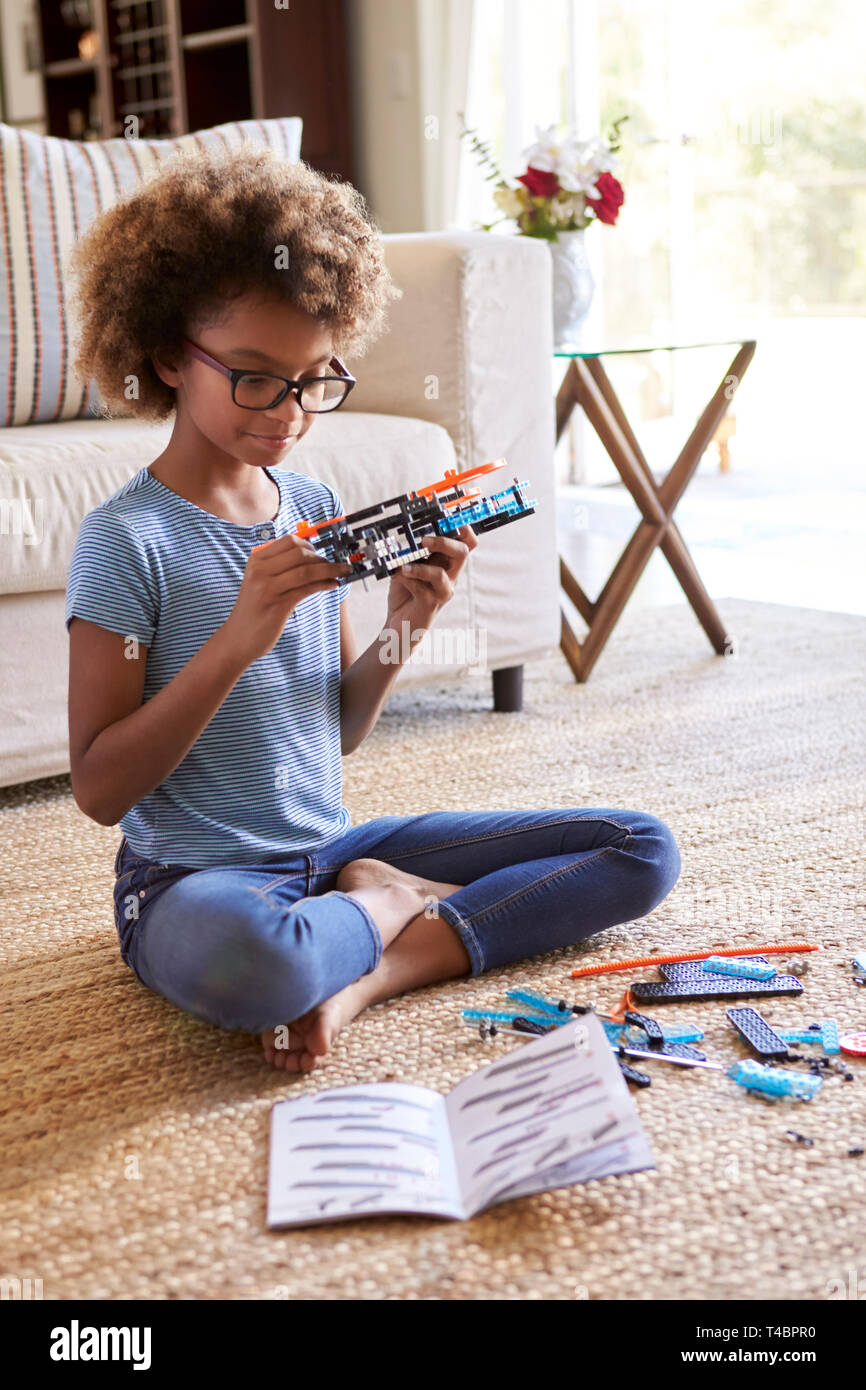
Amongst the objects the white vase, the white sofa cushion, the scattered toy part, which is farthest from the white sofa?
the scattered toy part

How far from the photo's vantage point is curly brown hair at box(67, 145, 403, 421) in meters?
1.11

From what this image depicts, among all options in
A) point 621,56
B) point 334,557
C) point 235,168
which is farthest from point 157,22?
point 334,557

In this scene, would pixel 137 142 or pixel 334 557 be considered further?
pixel 137 142

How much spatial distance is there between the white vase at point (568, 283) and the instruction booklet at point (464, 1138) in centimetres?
156

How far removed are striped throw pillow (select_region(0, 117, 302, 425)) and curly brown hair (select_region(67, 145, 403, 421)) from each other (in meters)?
0.82

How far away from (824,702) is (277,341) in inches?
48.8

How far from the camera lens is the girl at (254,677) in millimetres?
1064

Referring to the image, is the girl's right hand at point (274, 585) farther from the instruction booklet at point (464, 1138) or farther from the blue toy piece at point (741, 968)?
the blue toy piece at point (741, 968)

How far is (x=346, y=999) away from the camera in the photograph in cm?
113

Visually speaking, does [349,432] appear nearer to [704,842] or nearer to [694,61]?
[704,842]

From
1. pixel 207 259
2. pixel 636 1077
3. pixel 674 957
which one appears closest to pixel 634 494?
pixel 674 957

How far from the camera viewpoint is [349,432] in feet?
Result: 6.29

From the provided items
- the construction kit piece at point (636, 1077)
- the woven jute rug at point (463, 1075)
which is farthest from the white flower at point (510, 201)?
the construction kit piece at point (636, 1077)

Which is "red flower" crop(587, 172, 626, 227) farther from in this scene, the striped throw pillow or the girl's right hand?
the girl's right hand
